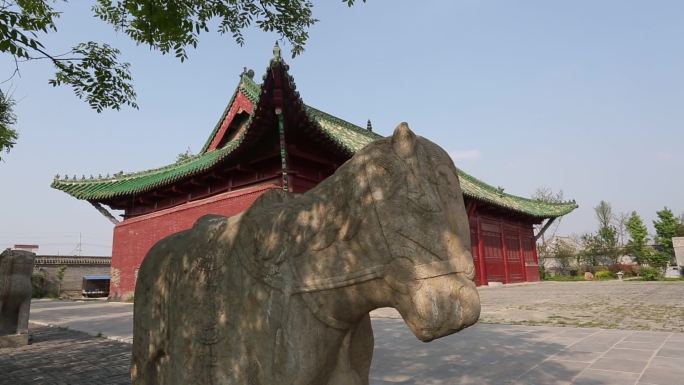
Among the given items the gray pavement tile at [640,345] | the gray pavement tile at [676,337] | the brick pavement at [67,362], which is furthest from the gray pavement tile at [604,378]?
the brick pavement at [67,362]

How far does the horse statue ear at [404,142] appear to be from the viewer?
136cm

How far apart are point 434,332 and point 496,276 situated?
1927 centimetres

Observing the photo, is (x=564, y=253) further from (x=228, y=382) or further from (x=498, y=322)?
(x=228, y=382)

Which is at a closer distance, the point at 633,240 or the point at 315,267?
the point at 315,267

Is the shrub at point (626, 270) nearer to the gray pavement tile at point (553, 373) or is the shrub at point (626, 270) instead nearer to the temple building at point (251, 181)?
the temple building at point (251, 181)

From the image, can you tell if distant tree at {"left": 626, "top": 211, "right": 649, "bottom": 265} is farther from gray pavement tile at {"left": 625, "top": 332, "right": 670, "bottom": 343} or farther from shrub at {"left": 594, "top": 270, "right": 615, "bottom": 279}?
gray pavement tile at {"left": 625, "top": 332, "right": 670, "bottom": 343}

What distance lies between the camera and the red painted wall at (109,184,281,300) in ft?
38.0

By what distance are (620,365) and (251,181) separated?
9045 millimetres

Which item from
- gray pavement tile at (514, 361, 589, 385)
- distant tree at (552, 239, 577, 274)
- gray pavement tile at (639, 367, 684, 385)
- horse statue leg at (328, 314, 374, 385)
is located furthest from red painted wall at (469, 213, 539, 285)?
horse statue leg at (328, 314, 374, 385)

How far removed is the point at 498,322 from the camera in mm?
7711

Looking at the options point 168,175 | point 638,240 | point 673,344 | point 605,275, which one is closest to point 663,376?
point 673,344

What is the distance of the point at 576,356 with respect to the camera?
4.65m

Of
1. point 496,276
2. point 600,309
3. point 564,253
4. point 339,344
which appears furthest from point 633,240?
point 339,344

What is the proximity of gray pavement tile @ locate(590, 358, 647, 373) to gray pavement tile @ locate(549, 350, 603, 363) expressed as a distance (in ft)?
0.40
